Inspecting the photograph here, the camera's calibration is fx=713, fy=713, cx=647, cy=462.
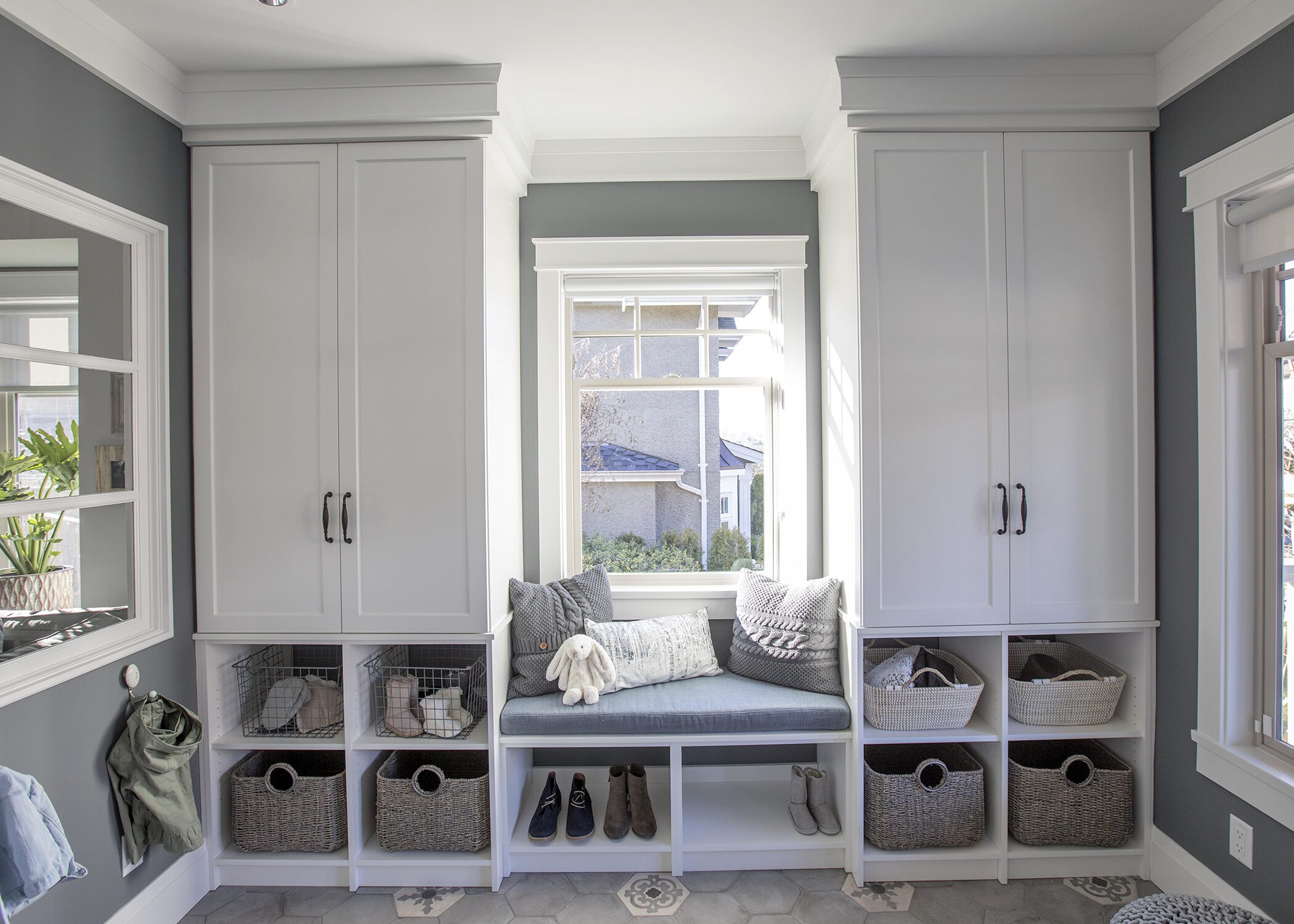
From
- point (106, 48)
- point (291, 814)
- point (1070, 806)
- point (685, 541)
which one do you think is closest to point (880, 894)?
point (1070, 806)

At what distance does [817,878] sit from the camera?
230 centimetres

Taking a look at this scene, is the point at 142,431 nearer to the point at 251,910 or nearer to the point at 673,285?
the point at 251,910

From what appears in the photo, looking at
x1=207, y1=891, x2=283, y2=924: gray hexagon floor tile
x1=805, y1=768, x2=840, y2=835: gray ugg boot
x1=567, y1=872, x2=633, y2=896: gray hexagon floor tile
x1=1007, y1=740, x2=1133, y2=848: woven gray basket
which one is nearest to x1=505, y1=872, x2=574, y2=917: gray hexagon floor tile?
x1=567, y1=872, x2=633, y2=896: gray hexagon floor tile

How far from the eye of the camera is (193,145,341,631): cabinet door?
2219 mm

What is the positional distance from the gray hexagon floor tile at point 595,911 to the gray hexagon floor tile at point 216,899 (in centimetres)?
104

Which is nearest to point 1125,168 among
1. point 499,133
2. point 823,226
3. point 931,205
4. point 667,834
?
point 931,205

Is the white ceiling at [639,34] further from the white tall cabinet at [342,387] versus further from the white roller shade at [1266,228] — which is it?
the white roller shade at [1266,228]

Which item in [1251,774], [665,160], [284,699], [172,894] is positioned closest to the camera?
[1251,774]

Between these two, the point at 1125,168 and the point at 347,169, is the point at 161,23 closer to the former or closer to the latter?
the point at 347,169

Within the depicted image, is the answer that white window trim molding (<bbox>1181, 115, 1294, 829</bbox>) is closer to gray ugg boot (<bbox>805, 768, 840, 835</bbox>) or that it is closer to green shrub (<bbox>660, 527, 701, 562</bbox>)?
gray ugg boot (<bbox>805, 768, 840, 835</bbox>)

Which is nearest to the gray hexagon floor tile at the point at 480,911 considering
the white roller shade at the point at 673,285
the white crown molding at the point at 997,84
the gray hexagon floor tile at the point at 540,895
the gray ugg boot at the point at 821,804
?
the gray hexagon floor tile at the point at 540,895

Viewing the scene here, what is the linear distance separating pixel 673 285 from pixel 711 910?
218 centimetres

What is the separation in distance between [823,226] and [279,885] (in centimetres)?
293

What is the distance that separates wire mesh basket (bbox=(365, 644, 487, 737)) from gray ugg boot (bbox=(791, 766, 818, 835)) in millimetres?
1095
